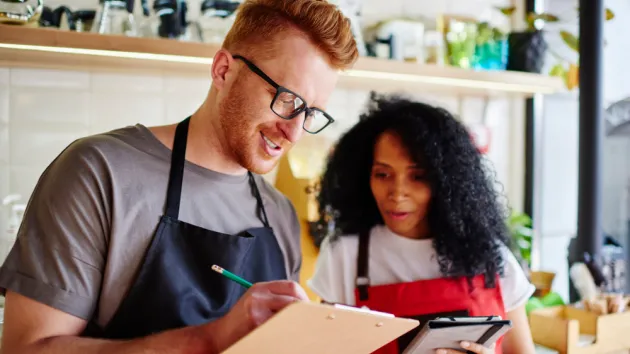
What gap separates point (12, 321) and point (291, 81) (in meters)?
0.70

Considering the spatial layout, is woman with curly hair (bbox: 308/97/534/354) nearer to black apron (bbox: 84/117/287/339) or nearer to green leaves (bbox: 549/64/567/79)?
black apron (bbox: 84/117/287/339)

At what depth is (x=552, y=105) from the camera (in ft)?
11.0

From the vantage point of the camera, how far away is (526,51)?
277 centimetres

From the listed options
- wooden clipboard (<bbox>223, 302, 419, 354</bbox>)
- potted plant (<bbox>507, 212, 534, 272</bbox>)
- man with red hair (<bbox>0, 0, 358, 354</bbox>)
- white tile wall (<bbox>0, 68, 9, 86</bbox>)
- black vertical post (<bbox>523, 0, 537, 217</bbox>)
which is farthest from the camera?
black vertical post (<bbox>523, 0, 537, 217</bbox>)

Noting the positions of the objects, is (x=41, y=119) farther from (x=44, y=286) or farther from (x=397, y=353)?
(x=397, y=353)

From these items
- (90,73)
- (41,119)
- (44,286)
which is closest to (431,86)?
(90,73)

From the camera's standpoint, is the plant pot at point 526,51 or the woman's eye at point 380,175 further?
the plant pot at point 526,51

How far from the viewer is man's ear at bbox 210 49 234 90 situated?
1433mm

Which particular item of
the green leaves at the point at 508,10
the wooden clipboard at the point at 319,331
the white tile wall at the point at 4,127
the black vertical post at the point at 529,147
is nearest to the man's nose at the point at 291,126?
the wooden clipboard at the point at 319,331

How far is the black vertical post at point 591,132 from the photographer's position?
106 inches

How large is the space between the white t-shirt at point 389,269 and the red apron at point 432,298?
0.04 metres

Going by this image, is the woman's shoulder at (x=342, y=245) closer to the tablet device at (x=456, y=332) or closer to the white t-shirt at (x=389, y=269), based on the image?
the white t-shirt at (x=389, y=269)

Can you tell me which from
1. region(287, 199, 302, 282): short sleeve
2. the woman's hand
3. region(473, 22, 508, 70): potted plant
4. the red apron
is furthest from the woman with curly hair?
region(473, 22, 508, 70): potted plant

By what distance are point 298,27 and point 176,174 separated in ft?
1.35
